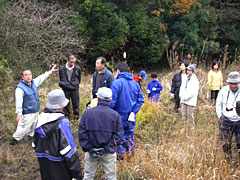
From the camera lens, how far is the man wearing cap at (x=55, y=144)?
2379mm

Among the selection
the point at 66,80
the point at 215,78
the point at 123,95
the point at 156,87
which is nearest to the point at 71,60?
the point at 66,80

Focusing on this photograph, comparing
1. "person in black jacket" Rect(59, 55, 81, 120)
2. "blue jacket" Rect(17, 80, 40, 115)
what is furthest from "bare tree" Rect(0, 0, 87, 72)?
"blue jacket" Rect(17, 80, 40, 115)

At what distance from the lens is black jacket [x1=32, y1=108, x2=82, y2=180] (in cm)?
238

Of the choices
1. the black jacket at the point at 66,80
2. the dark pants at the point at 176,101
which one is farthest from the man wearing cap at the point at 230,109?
the black jacket at the point at 66,80

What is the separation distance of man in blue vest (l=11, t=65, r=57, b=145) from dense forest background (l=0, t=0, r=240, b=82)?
347cm

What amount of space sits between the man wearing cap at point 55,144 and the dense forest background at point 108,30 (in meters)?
5.38

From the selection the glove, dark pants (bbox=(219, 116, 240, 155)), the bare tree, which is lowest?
dark pants (bbox=(219, 116, 240, 155))

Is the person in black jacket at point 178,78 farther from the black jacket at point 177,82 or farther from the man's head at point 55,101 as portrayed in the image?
the man's head at point 55,101

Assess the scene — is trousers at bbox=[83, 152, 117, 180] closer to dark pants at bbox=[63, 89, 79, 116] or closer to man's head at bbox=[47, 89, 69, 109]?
man's head at bbox=[47, 89, 69, 109]

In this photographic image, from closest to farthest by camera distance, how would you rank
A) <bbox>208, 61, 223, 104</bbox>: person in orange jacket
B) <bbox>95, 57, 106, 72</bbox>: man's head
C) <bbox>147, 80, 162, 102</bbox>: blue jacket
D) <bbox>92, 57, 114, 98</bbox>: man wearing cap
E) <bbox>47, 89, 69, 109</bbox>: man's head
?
1. <bbox>47, 89, 69, 109</bbox>: man's head
2. <bbox>95, 57, 106, 72</bbox>: man's head
3. <bbox>92, 57, 114, 98</bbox>: man wearing cap
4. <bbox>147, 80, 162, 102</bbox>: blue jacket
5. <bbox>208, 61, 223, 104</bbox>: person in orange jacket

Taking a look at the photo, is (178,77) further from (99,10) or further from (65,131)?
(99,10)

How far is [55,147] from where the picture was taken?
7.88ft

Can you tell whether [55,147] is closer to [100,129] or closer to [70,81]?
[100,129]

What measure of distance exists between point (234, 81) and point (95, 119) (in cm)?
223
